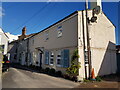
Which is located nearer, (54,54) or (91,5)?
(91,5)

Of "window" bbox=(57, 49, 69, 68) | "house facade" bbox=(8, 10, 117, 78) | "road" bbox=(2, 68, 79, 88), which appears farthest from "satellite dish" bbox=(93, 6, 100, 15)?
"road" bbox=(2, 68, 79, 88)

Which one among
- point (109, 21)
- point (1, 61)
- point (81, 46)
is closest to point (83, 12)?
point (81, 46)

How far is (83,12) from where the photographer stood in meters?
9.14

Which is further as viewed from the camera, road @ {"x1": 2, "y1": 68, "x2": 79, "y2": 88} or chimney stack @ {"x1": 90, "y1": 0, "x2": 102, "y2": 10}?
chimney stack @ {"x1": 90, "y1": 0, "x2": 102, "y2": 10}

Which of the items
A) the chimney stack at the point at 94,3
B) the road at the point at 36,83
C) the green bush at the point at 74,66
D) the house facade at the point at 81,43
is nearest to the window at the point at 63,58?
the house facade at the point at 81,43

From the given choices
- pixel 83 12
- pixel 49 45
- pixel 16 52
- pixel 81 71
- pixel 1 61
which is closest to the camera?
pixel 81 71

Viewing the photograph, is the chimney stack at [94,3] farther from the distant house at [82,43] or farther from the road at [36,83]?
the road at [36,83]

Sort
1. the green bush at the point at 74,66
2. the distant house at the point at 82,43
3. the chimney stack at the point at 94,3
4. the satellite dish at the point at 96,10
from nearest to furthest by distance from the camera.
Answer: the green bush at the point at 74,66 → the distant house at the point at 82,43 → the satellite dish at the point at 96,10 → the chimney stack at the point at 94,3

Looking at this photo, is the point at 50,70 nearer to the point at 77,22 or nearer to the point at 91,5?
the point at 77,22

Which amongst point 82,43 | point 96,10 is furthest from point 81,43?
point 96,10

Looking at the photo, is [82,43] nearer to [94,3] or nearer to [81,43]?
[81,43]

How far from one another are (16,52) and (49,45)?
17502mm

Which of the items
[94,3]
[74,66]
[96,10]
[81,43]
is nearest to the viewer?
[74,66]

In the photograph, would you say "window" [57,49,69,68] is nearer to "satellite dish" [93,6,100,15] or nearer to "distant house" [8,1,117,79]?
"distant house" [8,1,117,79]
